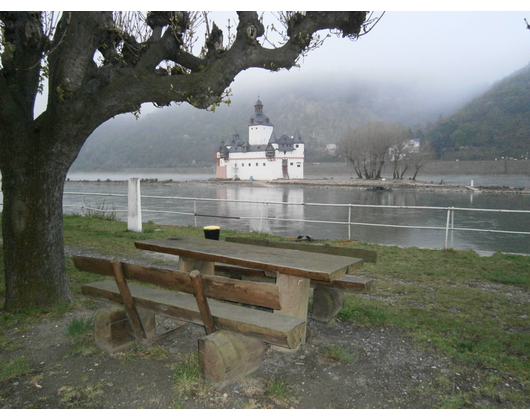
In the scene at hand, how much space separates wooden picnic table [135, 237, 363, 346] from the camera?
2781 millimetres

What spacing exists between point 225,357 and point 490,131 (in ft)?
403

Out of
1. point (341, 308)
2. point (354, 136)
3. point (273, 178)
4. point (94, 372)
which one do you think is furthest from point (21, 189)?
point (273, 178)

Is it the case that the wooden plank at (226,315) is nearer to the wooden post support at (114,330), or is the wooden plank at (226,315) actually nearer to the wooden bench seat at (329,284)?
the wooden post support at (114,330)

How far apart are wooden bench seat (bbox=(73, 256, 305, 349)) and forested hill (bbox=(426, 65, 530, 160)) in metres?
106

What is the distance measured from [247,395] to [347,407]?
61 centimetres

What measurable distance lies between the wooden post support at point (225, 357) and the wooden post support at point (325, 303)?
1.27 metres

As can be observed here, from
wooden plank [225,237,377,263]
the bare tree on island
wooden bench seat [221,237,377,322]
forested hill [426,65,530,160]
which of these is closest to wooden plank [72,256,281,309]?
wooden bench seat [221,237,377,322]

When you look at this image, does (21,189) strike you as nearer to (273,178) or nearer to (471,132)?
(273,178)

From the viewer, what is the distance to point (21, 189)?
3770 millimetres

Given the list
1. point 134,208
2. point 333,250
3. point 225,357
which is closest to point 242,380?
point 225,357

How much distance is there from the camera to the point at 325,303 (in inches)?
148

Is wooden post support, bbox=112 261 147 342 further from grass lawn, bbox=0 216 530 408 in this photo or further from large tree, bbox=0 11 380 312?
large tree, bbox=0 11 380 312

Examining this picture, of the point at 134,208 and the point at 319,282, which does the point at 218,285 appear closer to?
the point at 319,282

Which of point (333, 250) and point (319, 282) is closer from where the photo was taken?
point (319, 282)
